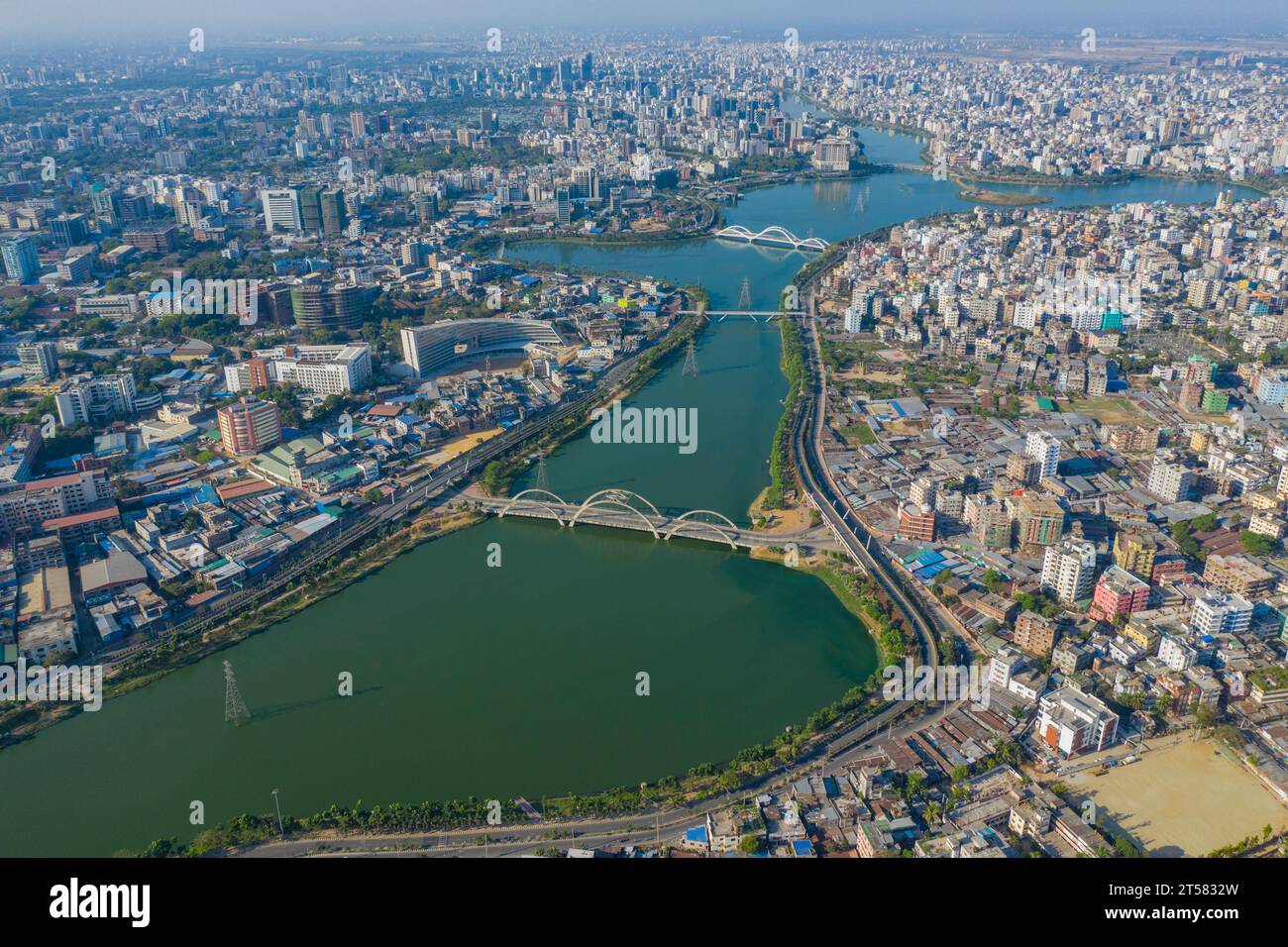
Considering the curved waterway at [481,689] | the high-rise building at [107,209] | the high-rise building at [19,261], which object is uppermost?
the high-rise building at [107,209]

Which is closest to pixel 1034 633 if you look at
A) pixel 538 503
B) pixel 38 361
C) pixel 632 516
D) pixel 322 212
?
pixel 632 516

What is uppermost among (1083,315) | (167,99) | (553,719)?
(167,99)

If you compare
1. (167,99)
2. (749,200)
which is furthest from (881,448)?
(167,99)

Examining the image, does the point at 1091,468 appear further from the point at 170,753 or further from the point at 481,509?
the point at 170,753

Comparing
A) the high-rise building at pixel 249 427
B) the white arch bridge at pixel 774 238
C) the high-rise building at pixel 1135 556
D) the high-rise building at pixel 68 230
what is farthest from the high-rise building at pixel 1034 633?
the high-rise building at pixel 68 230

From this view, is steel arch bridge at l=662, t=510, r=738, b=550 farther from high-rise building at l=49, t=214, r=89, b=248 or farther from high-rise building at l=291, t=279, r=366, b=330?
high-rise building at l=49, t=214, r=89, b=248

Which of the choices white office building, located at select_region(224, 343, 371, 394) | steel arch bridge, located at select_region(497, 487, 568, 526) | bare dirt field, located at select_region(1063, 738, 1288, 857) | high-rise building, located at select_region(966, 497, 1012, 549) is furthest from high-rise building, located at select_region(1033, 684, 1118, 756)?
white office building, located at select_region(224, 343, 371, 394)

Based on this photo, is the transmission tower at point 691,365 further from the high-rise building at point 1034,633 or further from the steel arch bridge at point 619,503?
the high-rise building at point 1034,633
